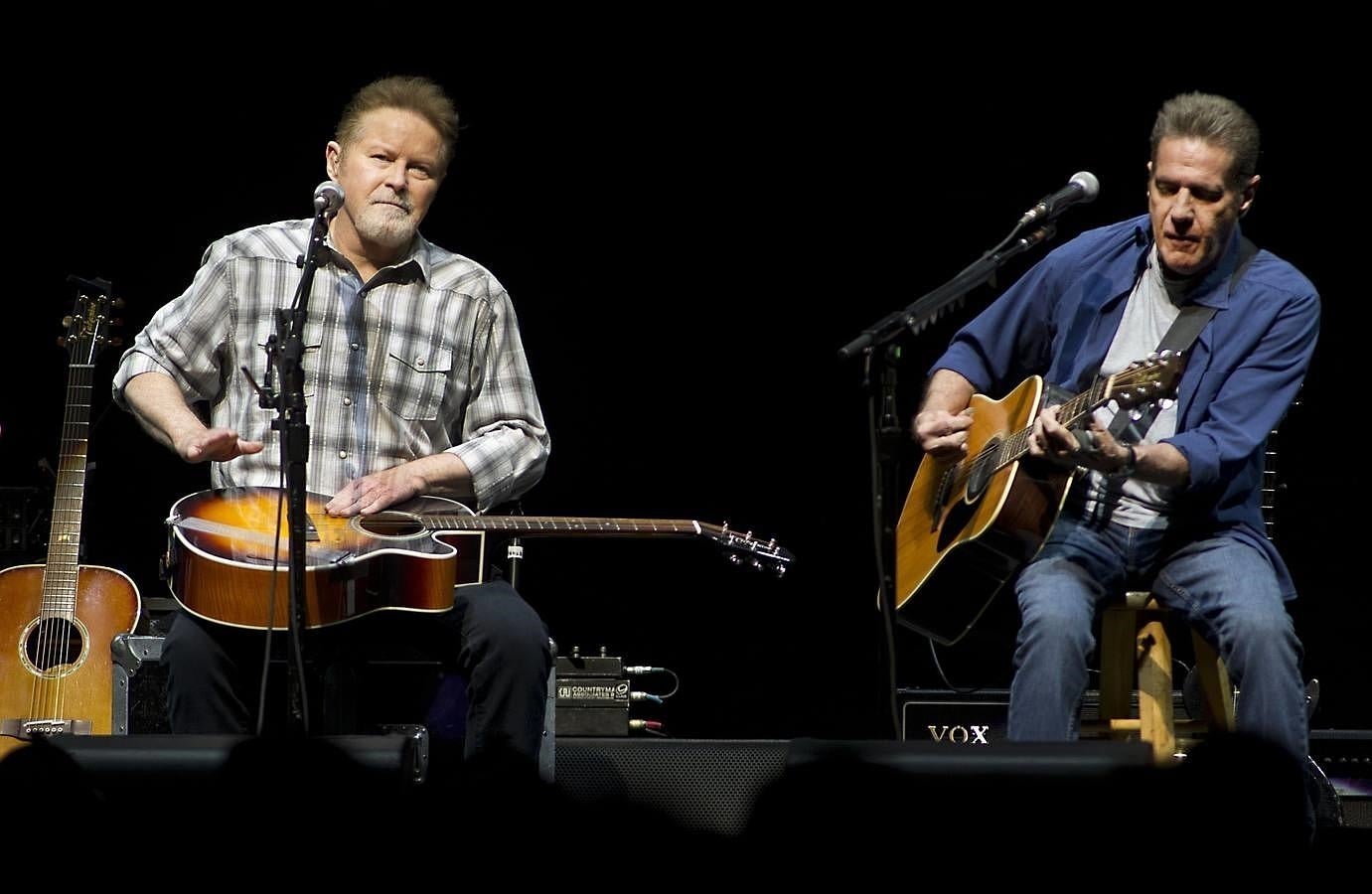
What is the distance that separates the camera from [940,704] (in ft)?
14.2

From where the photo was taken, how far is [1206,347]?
3.57m

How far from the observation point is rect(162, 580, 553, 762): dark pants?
137 inches

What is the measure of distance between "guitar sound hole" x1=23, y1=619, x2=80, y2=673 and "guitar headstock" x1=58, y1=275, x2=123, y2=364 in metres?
0.78

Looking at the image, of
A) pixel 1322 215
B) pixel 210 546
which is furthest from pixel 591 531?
pixel 1322 215

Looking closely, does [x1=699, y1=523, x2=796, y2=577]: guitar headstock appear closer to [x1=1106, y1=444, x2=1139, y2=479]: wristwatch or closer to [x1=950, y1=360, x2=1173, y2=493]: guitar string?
[x1=950, y1=360, x2=1173, y2=493]: guitar string

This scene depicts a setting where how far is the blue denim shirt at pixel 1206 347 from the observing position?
3.46m

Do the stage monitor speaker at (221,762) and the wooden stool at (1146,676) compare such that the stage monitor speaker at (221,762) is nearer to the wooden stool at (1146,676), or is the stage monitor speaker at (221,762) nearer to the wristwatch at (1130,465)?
the wristwatch at (1130,465)

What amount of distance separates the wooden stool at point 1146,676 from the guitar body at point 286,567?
1.57 m

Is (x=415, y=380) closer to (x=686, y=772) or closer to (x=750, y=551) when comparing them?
(x=750, y=551)

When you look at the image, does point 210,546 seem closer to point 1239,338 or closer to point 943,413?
point 943,413

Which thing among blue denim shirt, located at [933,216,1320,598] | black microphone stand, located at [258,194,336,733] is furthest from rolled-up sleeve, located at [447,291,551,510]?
blue denim shirt, located at [933,216,1320,598]

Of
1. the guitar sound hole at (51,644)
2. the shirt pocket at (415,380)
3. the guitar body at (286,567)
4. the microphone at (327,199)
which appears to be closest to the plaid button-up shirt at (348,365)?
the shirt pocket at (415,380)

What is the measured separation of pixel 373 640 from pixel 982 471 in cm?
150

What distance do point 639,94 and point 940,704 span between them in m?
2.36
